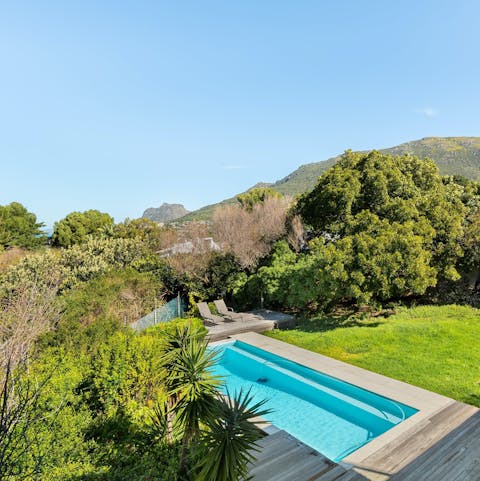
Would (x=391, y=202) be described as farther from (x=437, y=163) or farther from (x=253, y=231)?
(x=437, y=163)

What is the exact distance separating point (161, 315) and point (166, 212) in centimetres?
11454

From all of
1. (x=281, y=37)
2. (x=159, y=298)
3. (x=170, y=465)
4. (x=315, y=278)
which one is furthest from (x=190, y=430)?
(x=281, y=37)

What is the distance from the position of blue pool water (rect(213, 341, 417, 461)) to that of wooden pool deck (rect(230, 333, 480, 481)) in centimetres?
61

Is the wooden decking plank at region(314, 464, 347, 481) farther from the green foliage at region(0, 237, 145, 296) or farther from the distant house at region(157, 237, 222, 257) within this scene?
the distant house at region(157, 237, 222, 257)

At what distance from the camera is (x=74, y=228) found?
35.8 metres

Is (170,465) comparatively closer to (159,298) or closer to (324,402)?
(324,402)

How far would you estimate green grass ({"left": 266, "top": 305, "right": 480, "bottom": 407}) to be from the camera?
303 inches

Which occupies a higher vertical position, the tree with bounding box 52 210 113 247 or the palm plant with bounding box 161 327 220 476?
the tree with bounding box 52 210 113 247

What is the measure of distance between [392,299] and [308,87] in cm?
1247

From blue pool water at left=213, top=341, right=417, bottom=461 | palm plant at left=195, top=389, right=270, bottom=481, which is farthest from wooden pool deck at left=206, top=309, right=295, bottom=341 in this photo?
palm plant at left=195, top=389, right=270, bottom=481

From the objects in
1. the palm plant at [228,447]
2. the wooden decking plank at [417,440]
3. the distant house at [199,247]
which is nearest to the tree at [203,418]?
the palm plant at [228,447]

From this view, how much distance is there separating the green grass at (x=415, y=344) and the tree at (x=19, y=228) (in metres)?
35.6

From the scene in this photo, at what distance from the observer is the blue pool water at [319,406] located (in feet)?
21.1

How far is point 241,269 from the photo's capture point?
18.5 m
